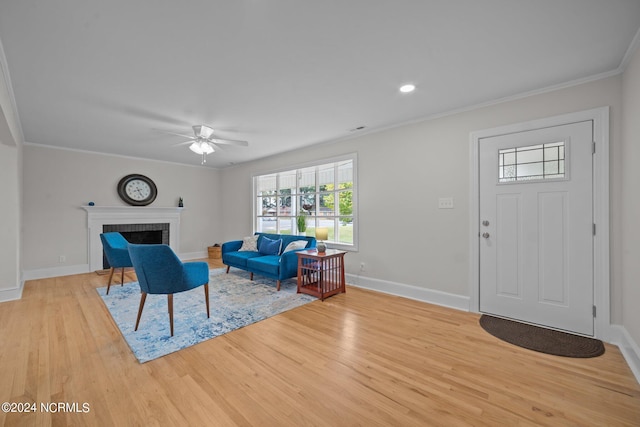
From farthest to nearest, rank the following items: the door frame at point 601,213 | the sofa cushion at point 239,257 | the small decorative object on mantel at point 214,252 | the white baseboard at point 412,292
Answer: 1. the small decorative object on mantel at point 214,252
2. the sofa cushion at point 239,257
3. the white baseboard at point 412,292
4. the door frame at point 601,213

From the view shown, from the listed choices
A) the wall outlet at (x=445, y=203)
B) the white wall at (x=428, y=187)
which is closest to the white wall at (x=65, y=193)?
the white wall at (x=428, y=187)

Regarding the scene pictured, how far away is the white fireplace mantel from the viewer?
5363 millimetres

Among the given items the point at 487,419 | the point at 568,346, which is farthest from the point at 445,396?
the point at 568,346

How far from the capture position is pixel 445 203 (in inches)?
133

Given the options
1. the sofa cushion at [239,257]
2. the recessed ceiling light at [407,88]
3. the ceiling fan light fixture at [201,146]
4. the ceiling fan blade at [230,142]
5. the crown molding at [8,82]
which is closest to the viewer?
the crown molding at [8,82]

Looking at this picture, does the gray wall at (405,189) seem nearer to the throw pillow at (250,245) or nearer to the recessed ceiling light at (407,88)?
the recessed ceiling light at (407,88)

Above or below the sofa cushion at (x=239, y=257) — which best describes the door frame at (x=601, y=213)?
above

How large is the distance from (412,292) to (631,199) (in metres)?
2.31

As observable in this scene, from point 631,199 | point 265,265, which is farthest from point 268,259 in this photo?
point 631,199

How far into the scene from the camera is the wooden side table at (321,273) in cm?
371

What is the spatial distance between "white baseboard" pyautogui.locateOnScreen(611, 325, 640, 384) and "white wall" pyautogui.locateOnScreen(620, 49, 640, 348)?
0.05 meters

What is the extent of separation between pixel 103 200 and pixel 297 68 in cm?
552

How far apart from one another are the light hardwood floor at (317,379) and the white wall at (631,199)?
1.41ft

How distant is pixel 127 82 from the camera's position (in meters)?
2.55
